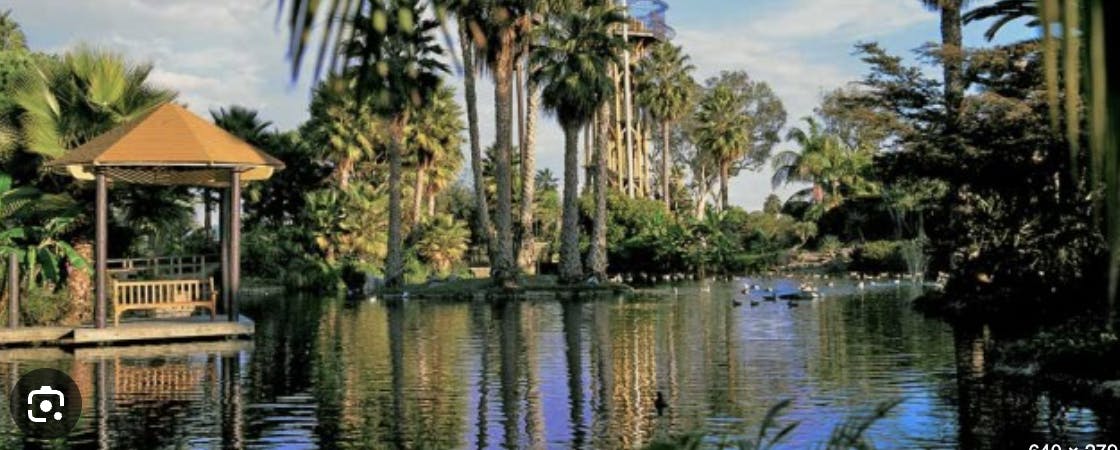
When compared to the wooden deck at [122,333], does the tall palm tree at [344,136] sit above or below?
above

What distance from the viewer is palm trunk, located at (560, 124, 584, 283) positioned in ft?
163


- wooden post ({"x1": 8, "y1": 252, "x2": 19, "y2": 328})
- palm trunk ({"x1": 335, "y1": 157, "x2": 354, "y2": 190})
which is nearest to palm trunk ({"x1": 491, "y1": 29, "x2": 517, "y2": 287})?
palm trunk ({"x1": 335, "y1": 157, "x2": 354, "y2": 190})

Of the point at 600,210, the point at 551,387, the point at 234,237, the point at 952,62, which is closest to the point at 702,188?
the point at 600,210

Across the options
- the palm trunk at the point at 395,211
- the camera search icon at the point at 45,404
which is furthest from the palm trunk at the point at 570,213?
the camera search icon at the point at 45,404

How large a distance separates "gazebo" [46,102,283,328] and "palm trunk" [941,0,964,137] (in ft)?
47.5

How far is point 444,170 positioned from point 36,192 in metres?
38.9

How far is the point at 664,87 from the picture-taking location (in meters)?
81.4

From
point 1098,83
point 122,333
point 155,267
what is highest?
point 155,267

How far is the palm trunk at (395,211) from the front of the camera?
46531 mm

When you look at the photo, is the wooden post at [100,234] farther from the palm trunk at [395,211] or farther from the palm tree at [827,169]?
the palm tree at [827,169]

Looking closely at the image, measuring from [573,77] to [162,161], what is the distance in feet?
87.7

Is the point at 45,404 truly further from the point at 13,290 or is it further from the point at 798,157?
the point at 798,157

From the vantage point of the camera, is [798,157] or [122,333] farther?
[798,157]

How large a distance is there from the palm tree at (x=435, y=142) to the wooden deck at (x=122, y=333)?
33.3m
